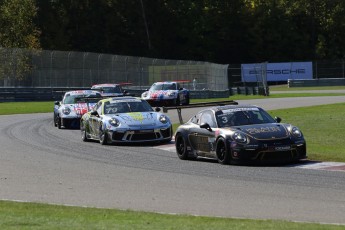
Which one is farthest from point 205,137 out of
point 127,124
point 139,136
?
point 127,124

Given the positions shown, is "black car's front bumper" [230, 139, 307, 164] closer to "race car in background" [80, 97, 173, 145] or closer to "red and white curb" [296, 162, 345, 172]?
"red and white curb" [296, 162, 345, 172]

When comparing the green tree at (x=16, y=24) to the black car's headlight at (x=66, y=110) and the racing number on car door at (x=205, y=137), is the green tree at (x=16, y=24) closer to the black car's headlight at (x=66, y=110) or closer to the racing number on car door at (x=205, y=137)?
the black car's headlight at (x=66, y=110)

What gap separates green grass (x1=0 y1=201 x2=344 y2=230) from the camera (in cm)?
1063

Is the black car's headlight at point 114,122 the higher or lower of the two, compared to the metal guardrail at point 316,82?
lower

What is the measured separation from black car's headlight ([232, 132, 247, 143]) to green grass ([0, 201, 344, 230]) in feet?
21.6

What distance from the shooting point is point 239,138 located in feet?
61.7

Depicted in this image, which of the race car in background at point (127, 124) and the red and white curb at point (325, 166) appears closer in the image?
the red and white curb at point (325, 166)

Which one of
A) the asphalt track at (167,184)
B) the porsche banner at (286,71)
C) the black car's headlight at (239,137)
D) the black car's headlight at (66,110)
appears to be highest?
the porsche banner at (286,71)

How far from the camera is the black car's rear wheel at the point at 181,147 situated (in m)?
20.6

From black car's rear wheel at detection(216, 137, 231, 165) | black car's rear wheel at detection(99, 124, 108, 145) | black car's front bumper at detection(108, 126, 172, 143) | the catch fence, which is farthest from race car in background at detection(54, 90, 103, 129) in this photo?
the catch fence

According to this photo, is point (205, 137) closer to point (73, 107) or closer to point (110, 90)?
point (73, 107)

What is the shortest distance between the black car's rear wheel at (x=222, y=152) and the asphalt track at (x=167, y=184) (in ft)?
0.77

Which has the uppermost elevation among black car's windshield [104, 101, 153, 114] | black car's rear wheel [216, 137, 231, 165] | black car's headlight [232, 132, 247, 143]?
black car's windshield [104, 101, 153, 114]

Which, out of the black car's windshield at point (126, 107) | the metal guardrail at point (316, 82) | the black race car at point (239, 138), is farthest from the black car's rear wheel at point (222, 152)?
the metal guardrail at point (316, 82)
